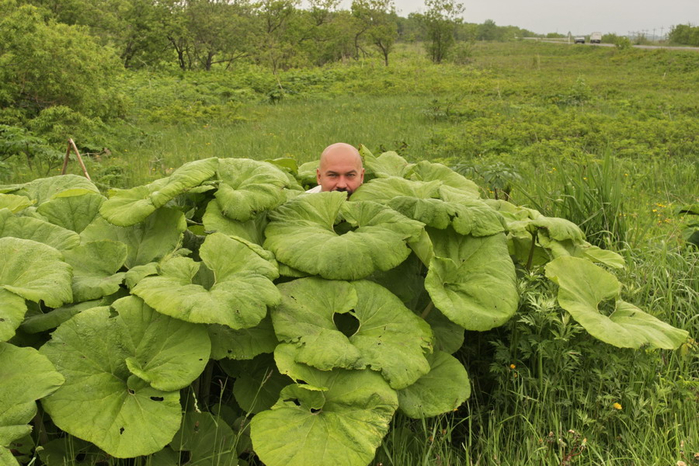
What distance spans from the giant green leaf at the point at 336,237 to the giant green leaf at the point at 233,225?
0.07 m

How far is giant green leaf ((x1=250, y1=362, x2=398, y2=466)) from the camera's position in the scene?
152cm

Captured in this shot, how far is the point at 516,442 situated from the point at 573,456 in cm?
24

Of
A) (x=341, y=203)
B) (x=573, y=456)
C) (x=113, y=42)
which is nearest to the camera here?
(x=573, y=456)

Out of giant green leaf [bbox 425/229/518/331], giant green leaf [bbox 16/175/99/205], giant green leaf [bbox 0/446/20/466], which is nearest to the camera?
giant green leaf [bbox 0/446/20/466]

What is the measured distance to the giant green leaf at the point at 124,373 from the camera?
4.89ft

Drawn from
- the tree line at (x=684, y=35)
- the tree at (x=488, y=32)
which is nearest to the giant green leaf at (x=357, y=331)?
the tree line at (x=684, y=35)

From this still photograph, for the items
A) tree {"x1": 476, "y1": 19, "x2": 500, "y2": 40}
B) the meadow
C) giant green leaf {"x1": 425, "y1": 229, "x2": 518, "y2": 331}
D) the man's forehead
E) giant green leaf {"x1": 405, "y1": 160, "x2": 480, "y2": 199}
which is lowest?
the meadow

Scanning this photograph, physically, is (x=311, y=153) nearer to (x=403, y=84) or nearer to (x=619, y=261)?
(x=619, y=261)

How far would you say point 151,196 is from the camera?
1.89 metres

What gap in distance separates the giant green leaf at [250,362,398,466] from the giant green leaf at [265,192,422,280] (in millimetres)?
375

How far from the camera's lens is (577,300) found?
2.02 m

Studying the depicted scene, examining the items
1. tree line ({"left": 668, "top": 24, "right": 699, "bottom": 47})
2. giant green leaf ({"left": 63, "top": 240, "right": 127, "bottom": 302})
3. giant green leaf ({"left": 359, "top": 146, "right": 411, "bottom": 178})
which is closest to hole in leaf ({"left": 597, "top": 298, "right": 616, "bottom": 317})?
giant green leaf ({"left": 359, "top": 146, "right": 411, "bottom": 178})

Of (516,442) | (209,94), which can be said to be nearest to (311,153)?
→ (516,442)

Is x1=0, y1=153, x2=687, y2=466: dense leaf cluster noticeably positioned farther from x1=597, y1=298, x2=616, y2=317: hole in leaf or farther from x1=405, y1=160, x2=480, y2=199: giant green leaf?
x1=405, y1=160, x2=480, y2=199: giant green leaf
